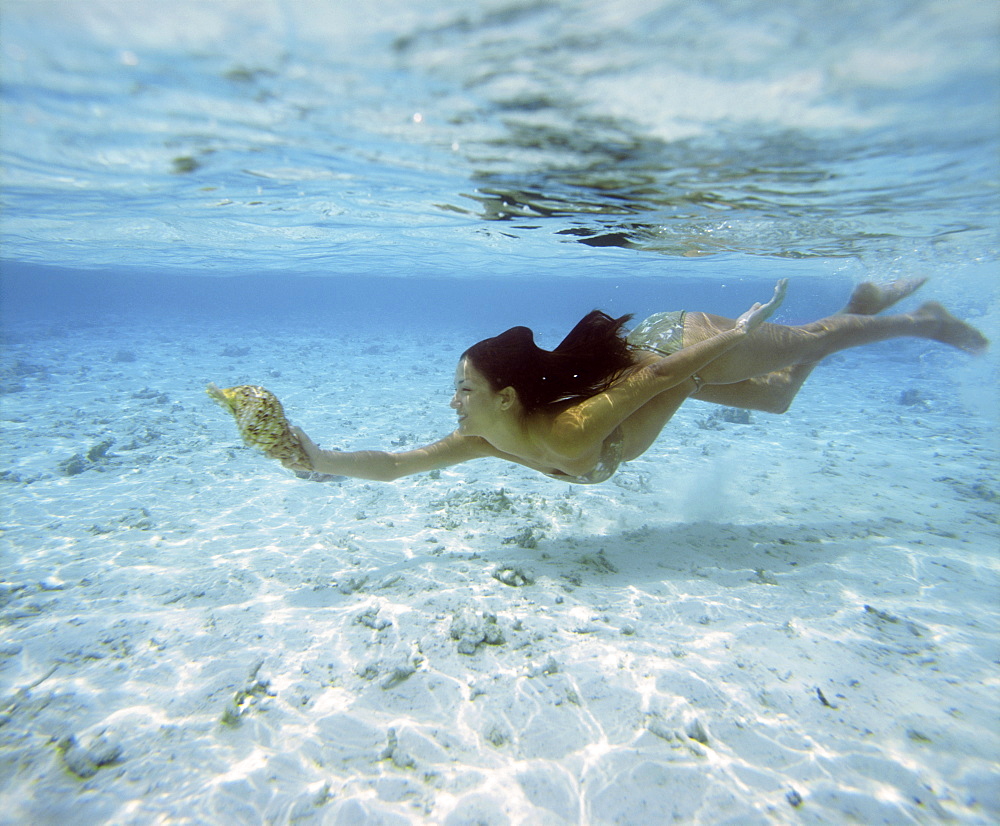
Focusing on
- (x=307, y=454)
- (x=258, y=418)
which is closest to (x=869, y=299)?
(x=307, y=454)

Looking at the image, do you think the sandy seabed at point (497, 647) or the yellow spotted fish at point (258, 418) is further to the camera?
the yellow spotted fish at point (258, 418)

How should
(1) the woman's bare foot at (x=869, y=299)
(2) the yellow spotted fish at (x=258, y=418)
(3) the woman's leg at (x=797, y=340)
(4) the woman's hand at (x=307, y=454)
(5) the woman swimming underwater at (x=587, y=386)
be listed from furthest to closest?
(1) the woman's bare foot at (x=869, y=299)
(3) the woman's leg at (x=797, y=340)
(4) the woman's hand at (x=307, y=454)
(5) the woman swimming underwater at (x=587, y=386)
(2) the yellow spotted fish at (x=258, y=418)

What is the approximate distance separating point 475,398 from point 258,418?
1.67m

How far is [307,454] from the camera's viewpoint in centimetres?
383

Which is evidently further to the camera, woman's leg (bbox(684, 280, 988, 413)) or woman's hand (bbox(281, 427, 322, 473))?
woman's leg (bbox(684, 280, 988, 413))

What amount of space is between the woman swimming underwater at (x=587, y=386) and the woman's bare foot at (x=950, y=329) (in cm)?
215

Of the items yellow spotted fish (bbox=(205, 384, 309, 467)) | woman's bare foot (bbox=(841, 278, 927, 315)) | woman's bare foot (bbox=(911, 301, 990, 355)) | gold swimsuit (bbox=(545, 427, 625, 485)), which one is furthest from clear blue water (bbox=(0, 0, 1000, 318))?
gold swimsuit (bbox=(545, 427, 625, 485))

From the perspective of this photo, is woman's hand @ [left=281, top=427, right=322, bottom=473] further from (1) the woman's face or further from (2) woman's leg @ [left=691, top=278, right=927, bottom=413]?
(2) woman's leg @ [left=691, top=278, right=927, bottom=413]

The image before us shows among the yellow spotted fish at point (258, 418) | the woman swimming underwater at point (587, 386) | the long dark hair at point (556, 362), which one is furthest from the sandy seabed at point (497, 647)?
the long dark hair at point (556, 362)

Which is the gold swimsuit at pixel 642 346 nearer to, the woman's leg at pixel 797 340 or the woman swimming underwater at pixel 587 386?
the woman swimming underwater at pixel 587 386

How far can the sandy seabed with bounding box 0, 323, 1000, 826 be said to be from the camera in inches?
107

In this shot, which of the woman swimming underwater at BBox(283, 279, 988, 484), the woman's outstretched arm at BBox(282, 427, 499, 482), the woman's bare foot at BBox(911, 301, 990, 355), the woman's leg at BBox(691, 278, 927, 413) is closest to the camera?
the woman swimming underwater at BBox(283, 279, 988, 484)

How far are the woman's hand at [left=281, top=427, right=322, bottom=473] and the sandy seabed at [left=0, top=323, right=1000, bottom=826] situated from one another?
1502 millimetres

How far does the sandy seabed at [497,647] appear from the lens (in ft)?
8.96
